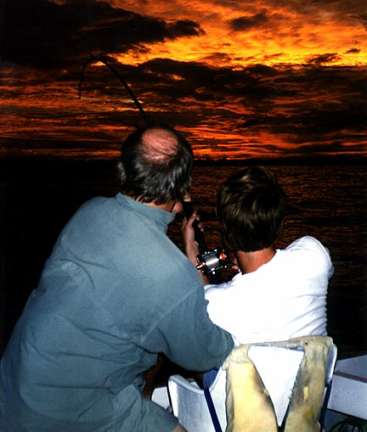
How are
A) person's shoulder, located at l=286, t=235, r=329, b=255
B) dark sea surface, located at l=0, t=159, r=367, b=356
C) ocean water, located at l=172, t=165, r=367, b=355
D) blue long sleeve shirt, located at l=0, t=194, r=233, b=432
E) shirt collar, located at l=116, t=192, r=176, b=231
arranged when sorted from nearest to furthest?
blue long sleeve shirt, located at l=0, t=194, r=233, b=432, shirt collar, located at l=116, t=192, r=176, b=231, person's shoulder, located at l=286, t=235, r=329, b=255, ocean water, located at l=172, t=165, r=367, b=355, dark sea surface, located at l=0, t=159, r=367, b=356

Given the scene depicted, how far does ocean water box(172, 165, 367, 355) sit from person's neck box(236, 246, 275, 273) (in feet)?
2.21

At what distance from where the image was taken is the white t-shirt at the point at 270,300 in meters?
1.81

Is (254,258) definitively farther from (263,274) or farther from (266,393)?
(266,393)

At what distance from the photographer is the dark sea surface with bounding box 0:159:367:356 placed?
9898 mm

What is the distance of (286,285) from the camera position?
1.82m

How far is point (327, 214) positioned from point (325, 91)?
7.27m

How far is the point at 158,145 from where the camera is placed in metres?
1.70

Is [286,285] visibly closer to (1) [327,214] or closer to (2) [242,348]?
(2) [242,348]

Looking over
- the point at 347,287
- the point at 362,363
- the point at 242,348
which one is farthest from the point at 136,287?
the point at 347,287

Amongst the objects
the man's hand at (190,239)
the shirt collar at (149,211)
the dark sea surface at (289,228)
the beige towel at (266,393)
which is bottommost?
the dark sea surface at (289,228)

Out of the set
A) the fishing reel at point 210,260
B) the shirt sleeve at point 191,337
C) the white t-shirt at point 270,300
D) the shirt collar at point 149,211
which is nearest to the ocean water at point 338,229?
the fishing reel at point 210,260

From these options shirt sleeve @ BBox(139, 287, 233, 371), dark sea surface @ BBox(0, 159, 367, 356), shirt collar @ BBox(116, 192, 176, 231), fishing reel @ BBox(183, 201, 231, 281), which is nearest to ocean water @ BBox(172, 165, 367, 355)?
dark sea surface @ BBox(0, 159, 367, 356)

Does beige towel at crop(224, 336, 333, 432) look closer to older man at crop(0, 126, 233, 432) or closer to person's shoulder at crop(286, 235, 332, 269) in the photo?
older man at crop(0, 126, 233, 432)

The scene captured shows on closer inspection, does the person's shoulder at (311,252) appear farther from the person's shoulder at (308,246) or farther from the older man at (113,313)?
the older man at (113,313)
